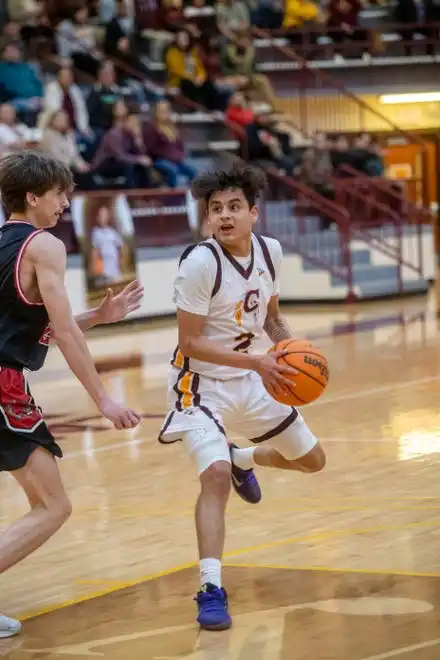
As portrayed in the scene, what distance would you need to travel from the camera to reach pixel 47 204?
518 centimetres

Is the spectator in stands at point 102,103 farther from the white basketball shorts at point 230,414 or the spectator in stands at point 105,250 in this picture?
the white basketball shorts at point 230,414

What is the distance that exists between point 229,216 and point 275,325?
68 centimetres

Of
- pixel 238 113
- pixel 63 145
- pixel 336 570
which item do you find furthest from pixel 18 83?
pixel 336 570

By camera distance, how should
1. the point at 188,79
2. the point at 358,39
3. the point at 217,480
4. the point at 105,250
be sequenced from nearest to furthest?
1. the point at 217,480
2. the point at 105,250
3. the point at 188,79
4. the point at 358,39

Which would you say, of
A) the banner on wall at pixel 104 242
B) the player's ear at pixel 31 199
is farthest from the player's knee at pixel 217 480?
the banner on wall at pixel 104 242

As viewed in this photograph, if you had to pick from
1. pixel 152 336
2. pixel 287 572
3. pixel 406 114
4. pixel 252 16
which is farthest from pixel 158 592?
pixel 406 114

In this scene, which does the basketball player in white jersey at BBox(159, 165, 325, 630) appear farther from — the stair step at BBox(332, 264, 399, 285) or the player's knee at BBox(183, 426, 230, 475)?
the stair step at BBox(332, 264, 399, 285)

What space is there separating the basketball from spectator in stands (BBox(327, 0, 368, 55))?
21753mm

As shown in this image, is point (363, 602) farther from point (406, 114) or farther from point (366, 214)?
point (406, 114)

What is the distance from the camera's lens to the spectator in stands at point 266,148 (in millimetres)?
22328

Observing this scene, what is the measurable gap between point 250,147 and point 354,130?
5.27 meters

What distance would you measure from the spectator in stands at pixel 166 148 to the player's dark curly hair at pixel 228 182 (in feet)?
47.3

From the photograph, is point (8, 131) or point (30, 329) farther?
point (8, 131)

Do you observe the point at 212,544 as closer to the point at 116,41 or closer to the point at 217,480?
the point at 217,480
